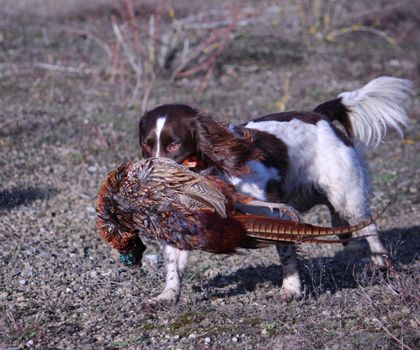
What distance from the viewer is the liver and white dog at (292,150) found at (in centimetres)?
443

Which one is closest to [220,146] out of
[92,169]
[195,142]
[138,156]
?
[195,142]

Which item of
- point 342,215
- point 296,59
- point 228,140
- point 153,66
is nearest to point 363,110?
point 342,215

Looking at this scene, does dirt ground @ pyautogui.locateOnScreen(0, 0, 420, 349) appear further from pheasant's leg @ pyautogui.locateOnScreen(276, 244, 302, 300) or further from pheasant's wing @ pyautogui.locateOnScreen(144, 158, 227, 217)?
pheasant's wing @ pyautogui.locateOnScreen(144, 158, 227, 217)

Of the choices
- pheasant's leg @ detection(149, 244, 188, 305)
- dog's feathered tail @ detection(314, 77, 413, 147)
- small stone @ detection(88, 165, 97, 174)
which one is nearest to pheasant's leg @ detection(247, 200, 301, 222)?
pheasant's leg @ detection(149, 244, 188, 305)

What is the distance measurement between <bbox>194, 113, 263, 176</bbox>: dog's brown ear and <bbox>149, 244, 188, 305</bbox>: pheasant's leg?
58cm

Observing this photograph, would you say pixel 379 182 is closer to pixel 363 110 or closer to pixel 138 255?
pixel 363 110

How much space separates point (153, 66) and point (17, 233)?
4.67m

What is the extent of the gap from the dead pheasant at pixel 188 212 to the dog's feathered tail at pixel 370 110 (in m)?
1.82

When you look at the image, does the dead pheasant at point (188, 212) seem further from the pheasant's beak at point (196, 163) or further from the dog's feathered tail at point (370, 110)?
the dog's feathered tail at point (370, 110)

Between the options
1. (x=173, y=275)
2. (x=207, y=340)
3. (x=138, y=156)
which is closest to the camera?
(x=207, y=340)

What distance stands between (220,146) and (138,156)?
3000mm

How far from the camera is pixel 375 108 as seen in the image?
5688mm

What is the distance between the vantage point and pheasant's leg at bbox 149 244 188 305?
4437mm

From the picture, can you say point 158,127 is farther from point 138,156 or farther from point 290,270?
point 138,156
